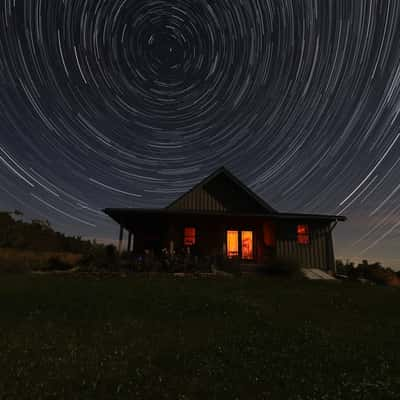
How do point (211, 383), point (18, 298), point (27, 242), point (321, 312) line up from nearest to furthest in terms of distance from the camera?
point (211, 383), point (321, 312), point (18, 298), point (27, 242)

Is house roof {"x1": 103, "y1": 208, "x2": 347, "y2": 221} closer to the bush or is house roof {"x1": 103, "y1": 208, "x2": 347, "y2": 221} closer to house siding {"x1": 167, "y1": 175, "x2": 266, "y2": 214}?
house siding {"x1": 167, "y1": 175, "x2": 266, "y2": 214}

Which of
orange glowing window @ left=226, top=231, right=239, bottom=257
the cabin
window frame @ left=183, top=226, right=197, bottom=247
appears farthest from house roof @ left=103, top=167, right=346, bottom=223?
orange glowing window @ left=226, top=231, right=239, bottom=257

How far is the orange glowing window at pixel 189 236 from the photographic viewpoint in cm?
2062

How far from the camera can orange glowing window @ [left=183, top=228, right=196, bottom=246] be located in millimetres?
20620

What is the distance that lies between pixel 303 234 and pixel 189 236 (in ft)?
26.3

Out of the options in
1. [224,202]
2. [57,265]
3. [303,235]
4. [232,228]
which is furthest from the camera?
[232,228]

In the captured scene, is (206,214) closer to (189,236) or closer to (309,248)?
(189,236)

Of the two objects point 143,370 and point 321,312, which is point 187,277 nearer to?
point 321,312

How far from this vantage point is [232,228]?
69.5 feet

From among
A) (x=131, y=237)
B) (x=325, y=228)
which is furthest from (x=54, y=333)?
(x=325, y=228)

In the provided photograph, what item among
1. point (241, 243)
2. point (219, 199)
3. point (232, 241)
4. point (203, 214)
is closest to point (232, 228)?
point (232, 241)

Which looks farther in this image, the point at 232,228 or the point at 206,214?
the point at 232,228

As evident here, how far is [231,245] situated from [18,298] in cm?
1442

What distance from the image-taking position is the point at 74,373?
4.00 meters
